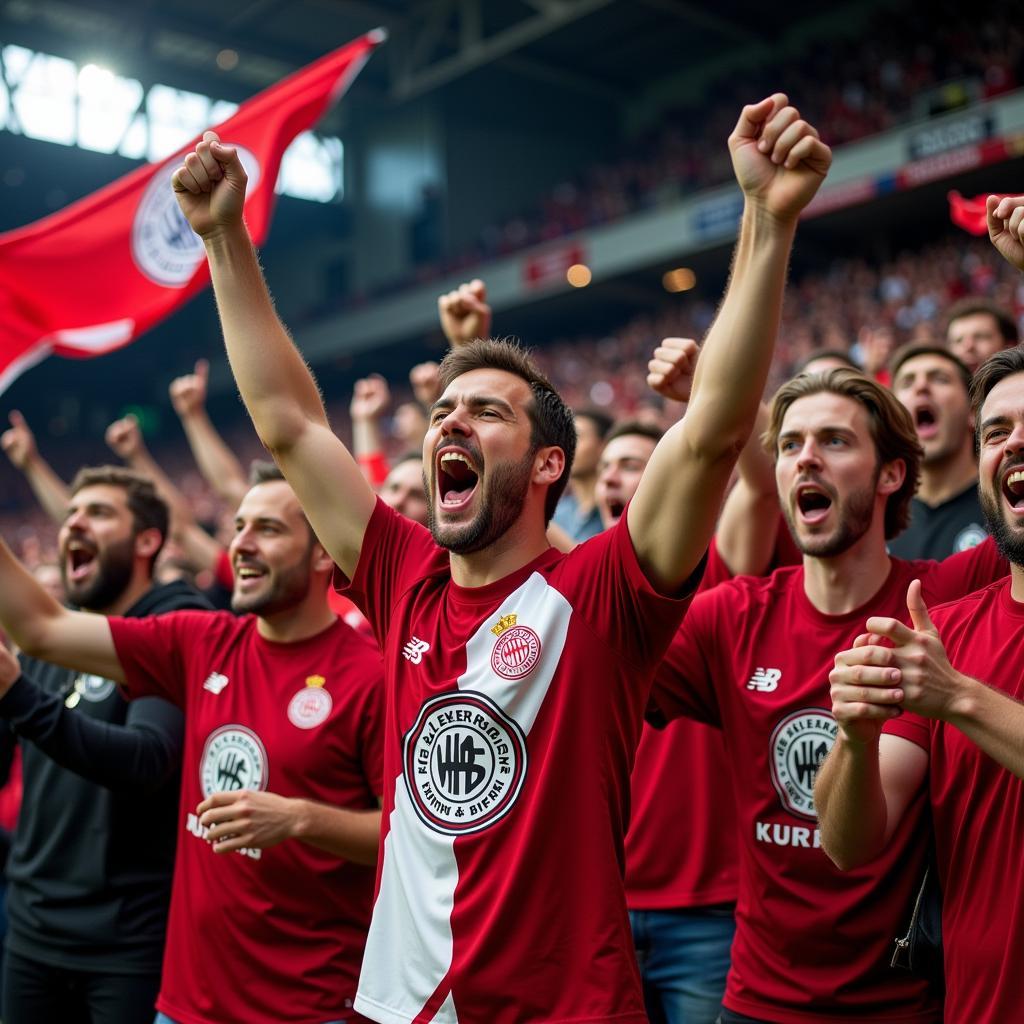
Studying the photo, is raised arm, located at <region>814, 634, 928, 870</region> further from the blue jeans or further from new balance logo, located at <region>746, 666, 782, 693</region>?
the blue jeans

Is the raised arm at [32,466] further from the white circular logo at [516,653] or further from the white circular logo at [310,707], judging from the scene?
the white circular logo at [516,653]

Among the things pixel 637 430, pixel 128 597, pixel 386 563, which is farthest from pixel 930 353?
pixel 128 597

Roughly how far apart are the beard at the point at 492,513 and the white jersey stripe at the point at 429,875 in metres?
0.13

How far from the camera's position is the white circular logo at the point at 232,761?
314 cm

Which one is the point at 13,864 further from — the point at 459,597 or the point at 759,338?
the point at 759,338

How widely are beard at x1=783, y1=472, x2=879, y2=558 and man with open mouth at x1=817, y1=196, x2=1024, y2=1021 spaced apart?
0.38m

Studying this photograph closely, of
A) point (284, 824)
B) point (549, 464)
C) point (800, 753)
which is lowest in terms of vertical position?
point (284, 824)

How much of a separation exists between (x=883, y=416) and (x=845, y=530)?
38 cm

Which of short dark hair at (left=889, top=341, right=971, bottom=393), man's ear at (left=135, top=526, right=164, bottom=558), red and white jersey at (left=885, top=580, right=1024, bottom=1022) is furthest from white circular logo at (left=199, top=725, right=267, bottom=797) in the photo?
short dark hair at (left=889, top=341, right=971, bottom=393)

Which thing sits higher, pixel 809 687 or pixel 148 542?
pixel 148 542

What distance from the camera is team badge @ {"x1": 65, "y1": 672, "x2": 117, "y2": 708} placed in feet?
12.3

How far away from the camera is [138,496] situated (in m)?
4.09

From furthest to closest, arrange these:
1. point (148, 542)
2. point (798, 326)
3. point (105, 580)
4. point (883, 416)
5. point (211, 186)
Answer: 1. point (798, 326)
2. point (148, 542)
3. point (105, 580)
4. point (883, 416)
5. point (211, 186)

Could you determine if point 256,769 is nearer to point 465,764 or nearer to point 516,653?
point 465,764
